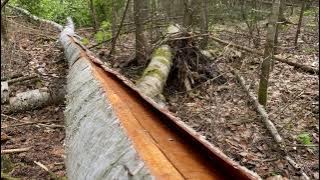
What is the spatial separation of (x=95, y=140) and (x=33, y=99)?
3266mm

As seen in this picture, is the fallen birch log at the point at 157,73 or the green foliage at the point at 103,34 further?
the green foliage at the point at 103,34

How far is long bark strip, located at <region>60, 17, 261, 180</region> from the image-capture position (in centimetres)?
216

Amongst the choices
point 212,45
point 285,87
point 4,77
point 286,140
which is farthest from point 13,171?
point 212,45

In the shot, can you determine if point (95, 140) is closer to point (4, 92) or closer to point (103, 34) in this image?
point (4, 92)

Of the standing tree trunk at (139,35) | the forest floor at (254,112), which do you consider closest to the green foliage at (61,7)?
the forest floor at (254,112)

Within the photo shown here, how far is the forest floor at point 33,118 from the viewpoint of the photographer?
404 centimetres

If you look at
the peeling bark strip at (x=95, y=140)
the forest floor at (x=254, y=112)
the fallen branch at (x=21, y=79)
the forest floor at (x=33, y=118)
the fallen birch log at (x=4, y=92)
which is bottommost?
the forest floor at (x=254, y=112)

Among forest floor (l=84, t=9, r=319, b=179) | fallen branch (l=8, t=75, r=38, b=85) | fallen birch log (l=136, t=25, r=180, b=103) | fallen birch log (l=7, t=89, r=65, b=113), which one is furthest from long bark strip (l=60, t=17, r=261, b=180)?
fallen branch (l=8, t=75, r=38, b=85)

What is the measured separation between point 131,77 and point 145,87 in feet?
5.71

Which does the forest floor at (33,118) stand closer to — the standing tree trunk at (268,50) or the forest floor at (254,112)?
the forest floor at (254,112)

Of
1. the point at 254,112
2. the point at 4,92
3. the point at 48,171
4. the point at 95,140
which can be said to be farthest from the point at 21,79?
the point at 95,140

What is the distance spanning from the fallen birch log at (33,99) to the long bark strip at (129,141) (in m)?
2.09

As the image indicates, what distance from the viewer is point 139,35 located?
8.08 metres

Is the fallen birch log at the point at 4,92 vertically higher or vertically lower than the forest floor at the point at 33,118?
higher
